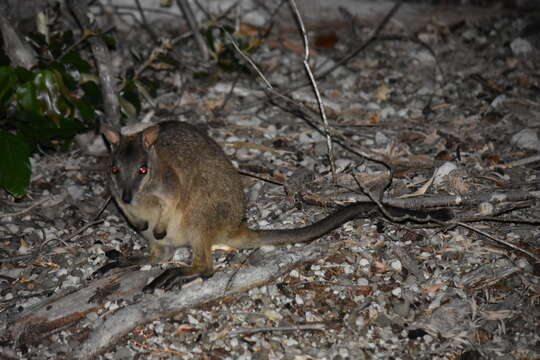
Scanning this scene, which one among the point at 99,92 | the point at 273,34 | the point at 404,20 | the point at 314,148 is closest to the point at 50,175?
the point at 99,92

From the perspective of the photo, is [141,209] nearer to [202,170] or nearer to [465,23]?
[202,170]

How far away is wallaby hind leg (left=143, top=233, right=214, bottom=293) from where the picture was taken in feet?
15.0

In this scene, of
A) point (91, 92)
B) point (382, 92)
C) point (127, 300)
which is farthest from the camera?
point (382, 92)

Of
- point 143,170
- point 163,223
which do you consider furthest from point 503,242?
point 143,170

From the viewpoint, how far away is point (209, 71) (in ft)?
24.3

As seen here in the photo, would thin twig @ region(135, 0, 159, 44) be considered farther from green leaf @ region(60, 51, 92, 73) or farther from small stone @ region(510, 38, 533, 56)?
small stone @ region(510, 38, 533, 56)

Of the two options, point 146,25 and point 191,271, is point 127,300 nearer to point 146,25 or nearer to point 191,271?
point 191,271

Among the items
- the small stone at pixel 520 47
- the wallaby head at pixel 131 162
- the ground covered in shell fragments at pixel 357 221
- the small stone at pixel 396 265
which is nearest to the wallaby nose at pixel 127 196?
the wallaby head at pixel 131 162

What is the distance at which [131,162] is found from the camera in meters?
4.51

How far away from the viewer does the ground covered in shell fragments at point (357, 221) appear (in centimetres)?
414

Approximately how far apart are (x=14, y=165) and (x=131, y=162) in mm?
1251

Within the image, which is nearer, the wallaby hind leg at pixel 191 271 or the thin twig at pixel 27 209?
the wallaby hind leg at pixel 191 271

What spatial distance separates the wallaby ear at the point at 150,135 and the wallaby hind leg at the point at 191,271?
0.87 metres

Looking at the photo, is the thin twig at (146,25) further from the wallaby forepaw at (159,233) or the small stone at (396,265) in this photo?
the small stone at (396,265)
